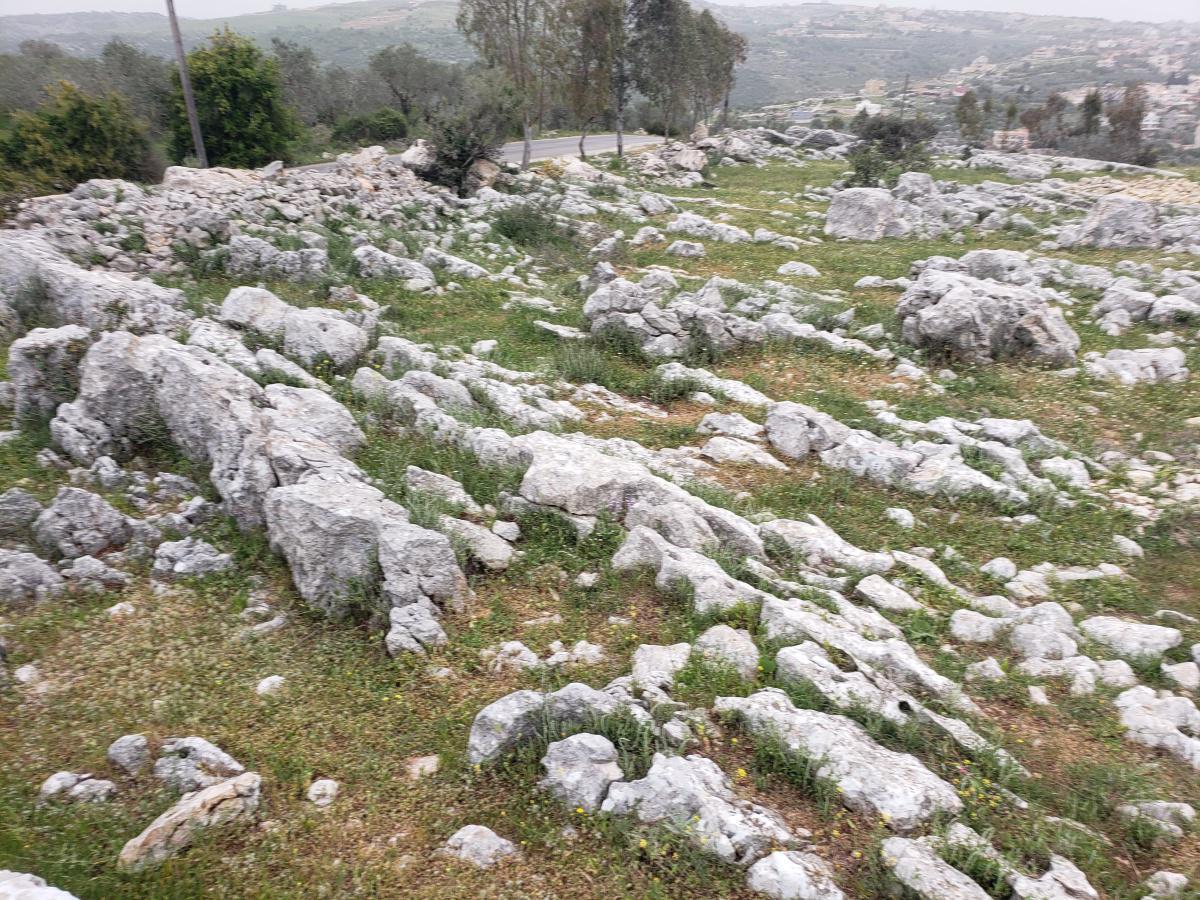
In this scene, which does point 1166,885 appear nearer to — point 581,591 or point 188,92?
point 581,591

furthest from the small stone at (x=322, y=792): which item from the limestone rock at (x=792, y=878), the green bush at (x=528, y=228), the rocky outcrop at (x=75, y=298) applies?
the green bush at (x=528, y=228)

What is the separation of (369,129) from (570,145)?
46.0 ft

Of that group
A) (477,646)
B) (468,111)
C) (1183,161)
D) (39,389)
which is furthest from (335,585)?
(1183,161)

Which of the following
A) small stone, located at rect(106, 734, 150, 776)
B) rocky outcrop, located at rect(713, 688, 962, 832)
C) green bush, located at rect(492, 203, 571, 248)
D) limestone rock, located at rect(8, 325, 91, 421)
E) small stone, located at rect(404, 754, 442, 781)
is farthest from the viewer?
green bush, located at rect(492, 203, 571, 248)

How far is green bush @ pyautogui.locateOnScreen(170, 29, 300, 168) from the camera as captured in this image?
31.0 metres

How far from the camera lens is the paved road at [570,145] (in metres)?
44.0

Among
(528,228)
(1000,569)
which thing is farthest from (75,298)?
(1000,569)

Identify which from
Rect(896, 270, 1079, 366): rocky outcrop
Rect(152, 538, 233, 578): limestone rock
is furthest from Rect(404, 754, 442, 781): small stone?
Rect(896, 270, 1079, 366): rocky outcrop

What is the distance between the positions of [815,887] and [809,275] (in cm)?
1903

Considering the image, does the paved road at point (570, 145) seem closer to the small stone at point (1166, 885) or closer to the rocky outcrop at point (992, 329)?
the rocky outcrop at point (992, 329)

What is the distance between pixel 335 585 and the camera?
7.08 metres

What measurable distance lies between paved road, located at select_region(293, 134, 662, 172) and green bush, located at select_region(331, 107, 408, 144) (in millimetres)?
7319

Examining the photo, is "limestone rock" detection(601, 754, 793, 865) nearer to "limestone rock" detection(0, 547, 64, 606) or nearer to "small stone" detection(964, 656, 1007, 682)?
"small stone" detection(964, 656, 1007, 682)

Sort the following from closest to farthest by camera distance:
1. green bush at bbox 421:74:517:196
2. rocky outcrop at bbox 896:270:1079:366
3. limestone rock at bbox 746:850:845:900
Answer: limestone rock at bbox 746:850:845:900 < rocky outcrop at bbox 896:270:1079:366 < green bush at bbox 421:74:517:196
